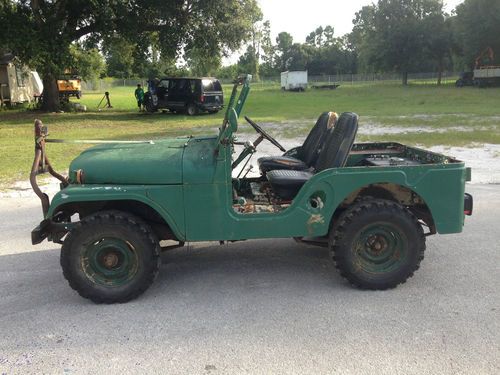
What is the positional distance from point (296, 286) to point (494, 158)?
763 cm

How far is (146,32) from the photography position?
24.0m

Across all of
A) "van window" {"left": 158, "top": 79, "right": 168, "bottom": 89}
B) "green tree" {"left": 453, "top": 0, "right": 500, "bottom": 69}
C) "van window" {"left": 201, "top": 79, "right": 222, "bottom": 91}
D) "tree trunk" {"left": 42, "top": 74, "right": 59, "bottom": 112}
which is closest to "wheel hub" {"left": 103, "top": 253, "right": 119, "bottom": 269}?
"van window" {"left": 201, "top": 79, "right": 222, "bottom": 91}

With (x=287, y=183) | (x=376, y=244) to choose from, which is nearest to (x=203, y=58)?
(x=287, y=183)

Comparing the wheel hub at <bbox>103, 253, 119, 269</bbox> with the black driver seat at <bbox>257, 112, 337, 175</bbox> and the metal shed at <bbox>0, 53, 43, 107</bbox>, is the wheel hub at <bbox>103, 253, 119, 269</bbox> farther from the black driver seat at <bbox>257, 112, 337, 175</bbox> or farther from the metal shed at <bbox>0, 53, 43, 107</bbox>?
the metal shed at <bbox>0, 53, 43, 107</bbox>

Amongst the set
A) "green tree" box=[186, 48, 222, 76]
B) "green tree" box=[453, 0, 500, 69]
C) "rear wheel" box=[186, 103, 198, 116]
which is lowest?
"rear wheel" box=[186, 103, 198, 116]

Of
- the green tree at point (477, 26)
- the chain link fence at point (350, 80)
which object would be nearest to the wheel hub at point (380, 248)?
the green tree at point (477, 26)

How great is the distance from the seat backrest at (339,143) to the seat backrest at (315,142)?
33cm

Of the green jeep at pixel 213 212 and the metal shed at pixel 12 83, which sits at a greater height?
the metal shed at pixel 12 83

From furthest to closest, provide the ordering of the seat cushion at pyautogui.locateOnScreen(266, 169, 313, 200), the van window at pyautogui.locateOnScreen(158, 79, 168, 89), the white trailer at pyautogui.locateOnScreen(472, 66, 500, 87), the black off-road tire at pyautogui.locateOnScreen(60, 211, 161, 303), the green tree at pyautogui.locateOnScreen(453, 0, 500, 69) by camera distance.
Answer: the green tree at pyautogui.locateOnScreen(453, 0, 500, 69), the white trailer at pyautogui.locateOnScreen(472, 66, 500, 87), the van window at pyautogui.locateOnScreen(158, 79, 168, 89), the seat cushion at pyautogui.locateOnScreen(266, 169, 313, 200), the black off-road tire at pyautogui.locateOnScreen(60, 211, 161, 303)

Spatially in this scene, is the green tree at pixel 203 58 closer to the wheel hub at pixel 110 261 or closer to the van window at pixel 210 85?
the van window at pixel 210 85

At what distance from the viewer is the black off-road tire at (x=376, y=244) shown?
390cm

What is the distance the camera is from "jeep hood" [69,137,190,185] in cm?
383

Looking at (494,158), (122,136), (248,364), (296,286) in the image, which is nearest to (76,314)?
(248,364)

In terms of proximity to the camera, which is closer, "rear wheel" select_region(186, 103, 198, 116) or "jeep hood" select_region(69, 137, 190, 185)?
"jeep hood" select_region(69, 137, 190, 185)
